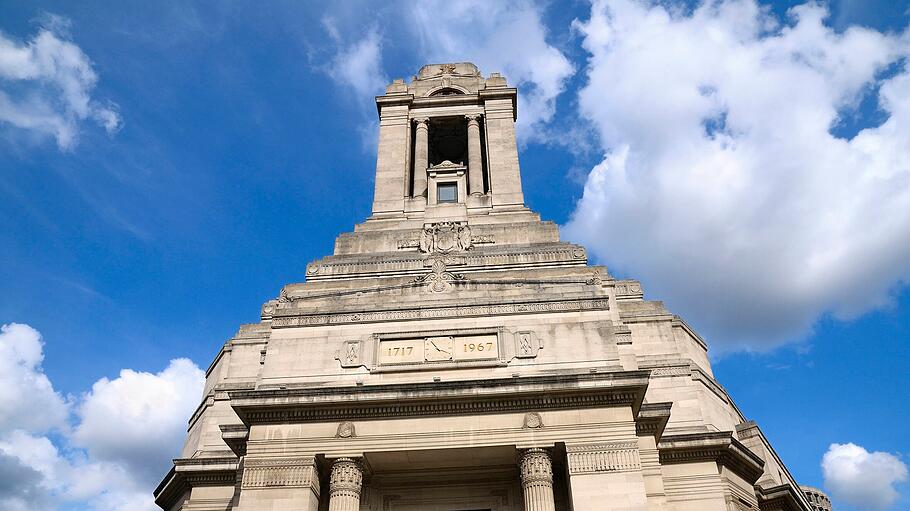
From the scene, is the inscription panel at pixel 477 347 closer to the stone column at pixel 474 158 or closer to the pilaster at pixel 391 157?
the pilaster at pixel 391 157

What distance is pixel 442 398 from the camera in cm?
2125

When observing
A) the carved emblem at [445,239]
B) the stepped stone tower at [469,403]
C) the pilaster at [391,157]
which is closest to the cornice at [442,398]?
the stepped stone tower at [469,403]

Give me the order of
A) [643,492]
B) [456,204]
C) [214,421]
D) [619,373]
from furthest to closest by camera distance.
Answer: [456,204], [214,421], [619,373], [643,492]

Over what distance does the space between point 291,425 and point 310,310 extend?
4.61 m

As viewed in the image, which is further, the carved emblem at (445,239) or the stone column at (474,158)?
the stone column at (474,158)

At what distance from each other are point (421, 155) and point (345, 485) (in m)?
23.5

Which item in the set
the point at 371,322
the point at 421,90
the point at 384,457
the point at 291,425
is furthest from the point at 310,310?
the point at 421,90

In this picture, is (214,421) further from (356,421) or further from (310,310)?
(356,421)

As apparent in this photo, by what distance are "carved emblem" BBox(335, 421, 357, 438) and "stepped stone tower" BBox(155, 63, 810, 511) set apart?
6 cm

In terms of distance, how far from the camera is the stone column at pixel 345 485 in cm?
2033

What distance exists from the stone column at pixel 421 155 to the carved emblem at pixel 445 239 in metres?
5.83

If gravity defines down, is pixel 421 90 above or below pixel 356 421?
above

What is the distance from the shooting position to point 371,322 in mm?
24031

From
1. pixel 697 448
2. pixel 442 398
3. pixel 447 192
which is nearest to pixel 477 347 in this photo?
pixel 442 398
